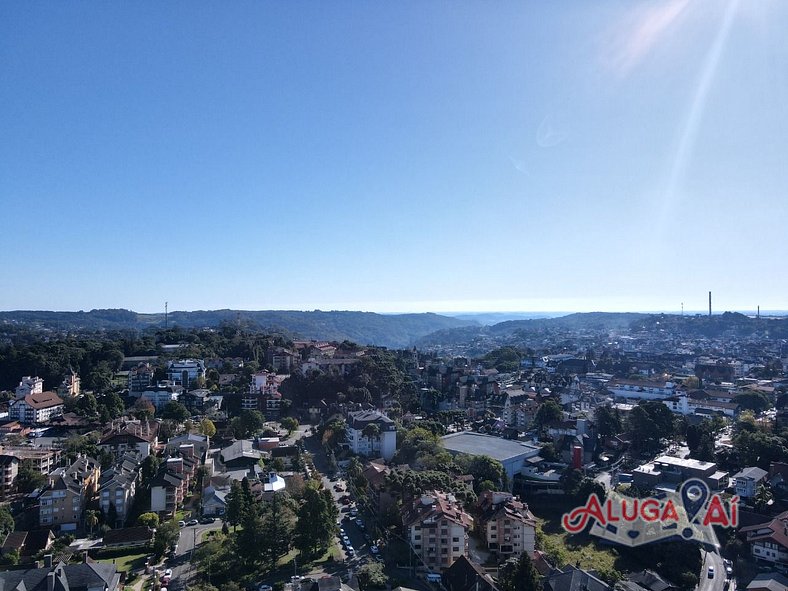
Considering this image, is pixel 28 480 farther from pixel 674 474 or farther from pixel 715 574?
pixel 674 474

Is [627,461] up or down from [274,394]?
down

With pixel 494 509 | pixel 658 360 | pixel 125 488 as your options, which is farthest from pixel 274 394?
pixel 658 360

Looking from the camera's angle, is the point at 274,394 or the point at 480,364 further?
the point at 480,364

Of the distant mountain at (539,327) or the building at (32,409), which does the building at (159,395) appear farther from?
the distant mountain at (539,327)

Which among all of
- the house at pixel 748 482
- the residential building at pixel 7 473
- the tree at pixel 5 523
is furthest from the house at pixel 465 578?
the residential building at pixel 7 473

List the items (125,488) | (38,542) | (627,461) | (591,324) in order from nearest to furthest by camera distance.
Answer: (38,542) < (125,488) < (627,461) < (591,324)

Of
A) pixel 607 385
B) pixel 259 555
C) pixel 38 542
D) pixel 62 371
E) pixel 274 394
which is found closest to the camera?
pixel 259 555

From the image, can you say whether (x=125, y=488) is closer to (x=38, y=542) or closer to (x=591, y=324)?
(x=38, y=542)
